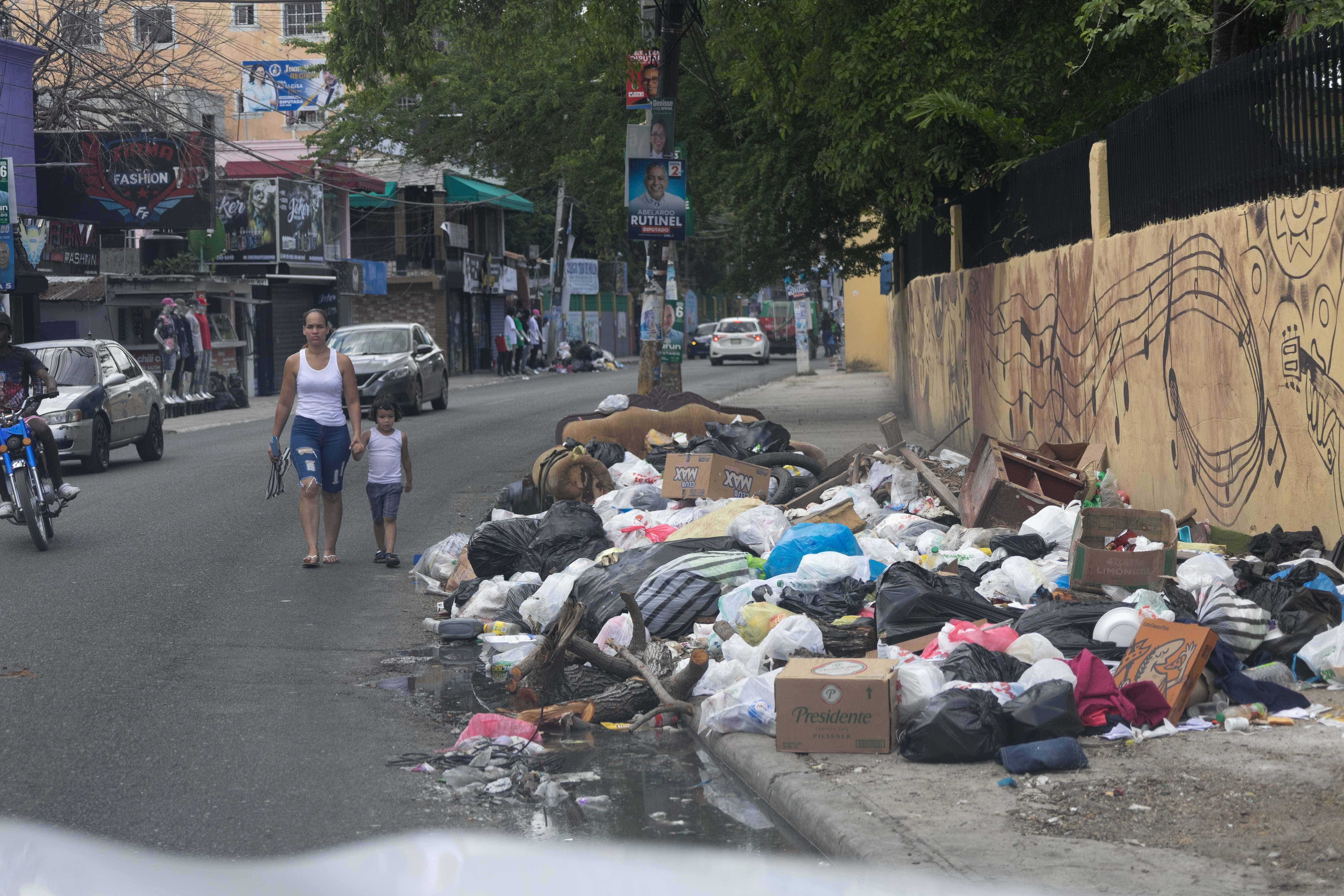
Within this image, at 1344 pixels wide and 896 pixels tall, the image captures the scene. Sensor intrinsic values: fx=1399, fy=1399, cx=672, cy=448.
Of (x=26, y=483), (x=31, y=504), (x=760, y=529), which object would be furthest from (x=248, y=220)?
(x=760, y=529)

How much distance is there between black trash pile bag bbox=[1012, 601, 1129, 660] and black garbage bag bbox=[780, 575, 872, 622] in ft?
2.92

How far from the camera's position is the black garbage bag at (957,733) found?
5000mm

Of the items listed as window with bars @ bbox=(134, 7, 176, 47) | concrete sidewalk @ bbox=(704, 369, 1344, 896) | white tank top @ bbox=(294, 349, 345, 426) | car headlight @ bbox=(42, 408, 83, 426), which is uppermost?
window with bars @ bbox=(134, 7, 176, 47)

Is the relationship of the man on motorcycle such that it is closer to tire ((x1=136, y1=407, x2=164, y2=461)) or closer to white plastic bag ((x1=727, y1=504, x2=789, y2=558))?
white plastic bag ((x1=727, y1=504, x2=789, y2=558))

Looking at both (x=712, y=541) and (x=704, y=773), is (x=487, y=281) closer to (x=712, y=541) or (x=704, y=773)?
(x=712, y=541)

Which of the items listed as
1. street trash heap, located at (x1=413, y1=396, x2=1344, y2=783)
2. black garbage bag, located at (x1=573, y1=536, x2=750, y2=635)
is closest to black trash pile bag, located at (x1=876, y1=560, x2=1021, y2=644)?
street trash heap, located at (x1=413, y1=396, x2=1344, y2=783)

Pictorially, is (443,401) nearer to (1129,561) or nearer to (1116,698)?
(1129,561)

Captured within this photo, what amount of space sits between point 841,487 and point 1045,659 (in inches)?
188

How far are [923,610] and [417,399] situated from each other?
19.5 metres

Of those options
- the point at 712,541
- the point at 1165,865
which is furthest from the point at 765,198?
the point at 1165,865

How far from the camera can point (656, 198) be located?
55.4ft

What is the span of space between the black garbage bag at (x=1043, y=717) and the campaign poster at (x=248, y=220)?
30.9m

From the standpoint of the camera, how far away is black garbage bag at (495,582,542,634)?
789 centimetres

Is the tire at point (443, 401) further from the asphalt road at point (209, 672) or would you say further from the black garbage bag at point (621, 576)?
the black garbage bag at point (621, 576)
